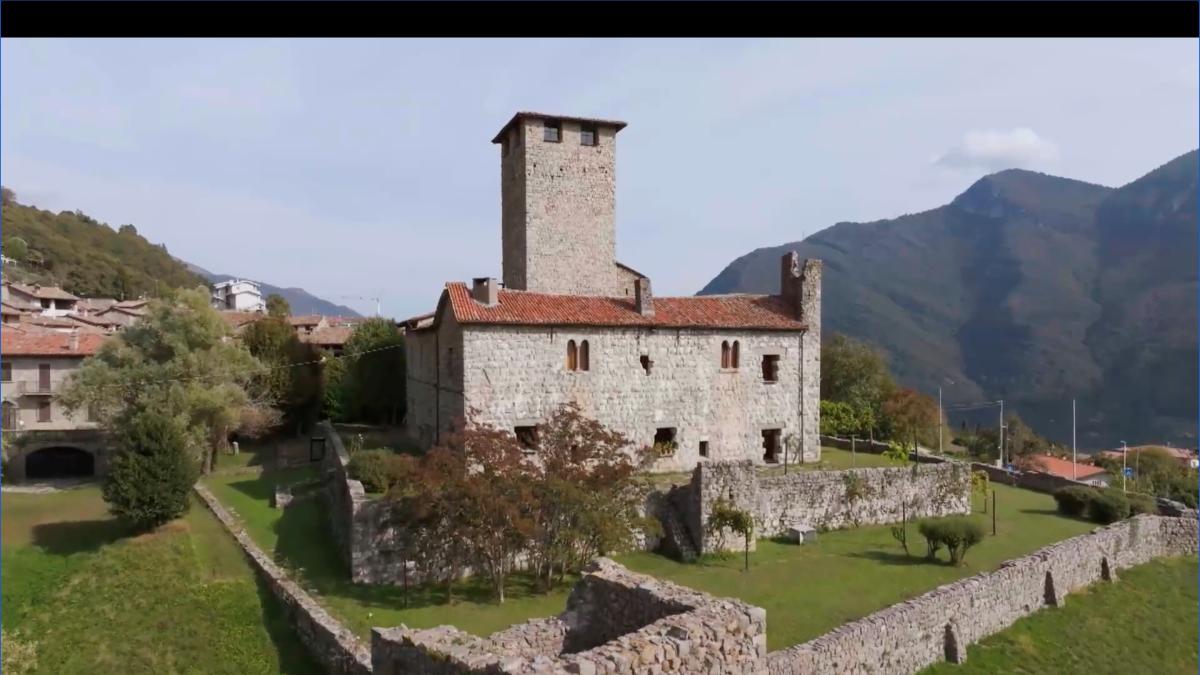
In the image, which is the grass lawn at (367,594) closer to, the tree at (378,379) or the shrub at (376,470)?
the shrub at (376,470)

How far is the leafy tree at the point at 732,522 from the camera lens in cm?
1956

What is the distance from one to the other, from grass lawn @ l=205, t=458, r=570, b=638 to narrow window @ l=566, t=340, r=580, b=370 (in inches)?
296

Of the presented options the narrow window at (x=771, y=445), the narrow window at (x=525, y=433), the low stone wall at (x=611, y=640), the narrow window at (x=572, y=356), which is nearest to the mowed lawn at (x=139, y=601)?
the low stone wall at (x=611, y=640)

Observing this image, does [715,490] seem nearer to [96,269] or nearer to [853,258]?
[96,269]

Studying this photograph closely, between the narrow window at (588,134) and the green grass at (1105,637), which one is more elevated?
the narrow window at (588,134)

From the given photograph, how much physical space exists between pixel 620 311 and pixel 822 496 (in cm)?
907

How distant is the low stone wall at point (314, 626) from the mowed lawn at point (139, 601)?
0.28 metres

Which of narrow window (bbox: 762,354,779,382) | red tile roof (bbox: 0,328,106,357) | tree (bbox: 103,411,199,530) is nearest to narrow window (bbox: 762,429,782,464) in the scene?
narrow window (bbox: 762,354,779,382)

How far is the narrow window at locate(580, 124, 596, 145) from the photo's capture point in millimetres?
29328

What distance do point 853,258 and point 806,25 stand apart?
138 metres

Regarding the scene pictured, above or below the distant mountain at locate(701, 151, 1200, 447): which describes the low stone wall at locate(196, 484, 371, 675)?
below

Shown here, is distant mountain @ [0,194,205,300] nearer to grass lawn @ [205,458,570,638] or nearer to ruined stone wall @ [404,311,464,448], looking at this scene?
ruined stone wall @ [404,311,464,448]

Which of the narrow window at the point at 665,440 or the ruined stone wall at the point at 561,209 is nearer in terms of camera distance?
the narrow window at the point at 665,440

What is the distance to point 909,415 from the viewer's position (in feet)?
137
